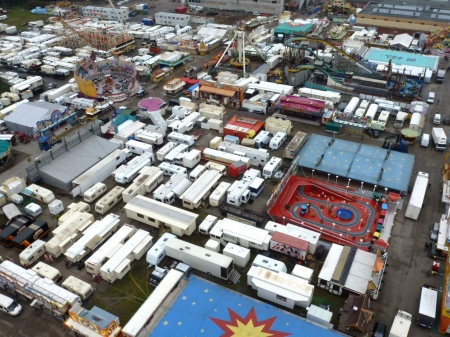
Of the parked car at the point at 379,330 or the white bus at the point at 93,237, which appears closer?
the parked car at the point at 379,330

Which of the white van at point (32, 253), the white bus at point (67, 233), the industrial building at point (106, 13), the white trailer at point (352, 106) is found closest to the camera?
the white van at point (32, 253)

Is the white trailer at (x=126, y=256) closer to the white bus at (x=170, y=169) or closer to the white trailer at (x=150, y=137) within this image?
the white bus at (x=170, y=169)

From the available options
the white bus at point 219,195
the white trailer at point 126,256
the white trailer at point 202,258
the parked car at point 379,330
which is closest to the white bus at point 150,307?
the white trailer at point 202,258

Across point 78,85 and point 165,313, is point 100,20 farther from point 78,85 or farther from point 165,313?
point 165,313

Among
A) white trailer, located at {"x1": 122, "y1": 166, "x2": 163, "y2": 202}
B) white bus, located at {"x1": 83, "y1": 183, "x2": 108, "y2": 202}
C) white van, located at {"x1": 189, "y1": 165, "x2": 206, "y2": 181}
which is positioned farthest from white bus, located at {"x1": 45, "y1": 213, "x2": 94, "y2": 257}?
white van, located at {"x1": 189, "y1": 165, "x2": 206, "y2": 181}

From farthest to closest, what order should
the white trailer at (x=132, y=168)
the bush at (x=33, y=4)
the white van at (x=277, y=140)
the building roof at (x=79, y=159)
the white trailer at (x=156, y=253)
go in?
the bush at (x=33, y=4) < the white van at (x=277, y=140) < the building roof at (x=79, y=159) < the white trailer at (x=132, y=168) < the white trailer at (x=156, y=253)

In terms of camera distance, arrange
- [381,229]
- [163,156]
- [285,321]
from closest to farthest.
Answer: [285,321] < [381,229] < [163,156]

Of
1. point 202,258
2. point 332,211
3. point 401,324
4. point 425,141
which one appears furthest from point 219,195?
point 425,141

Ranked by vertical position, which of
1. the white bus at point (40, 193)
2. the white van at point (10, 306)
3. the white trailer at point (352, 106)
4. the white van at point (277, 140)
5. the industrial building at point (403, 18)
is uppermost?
the industrial building at point (403, 18)

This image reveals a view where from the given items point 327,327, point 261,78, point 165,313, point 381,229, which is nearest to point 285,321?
point 327,327
